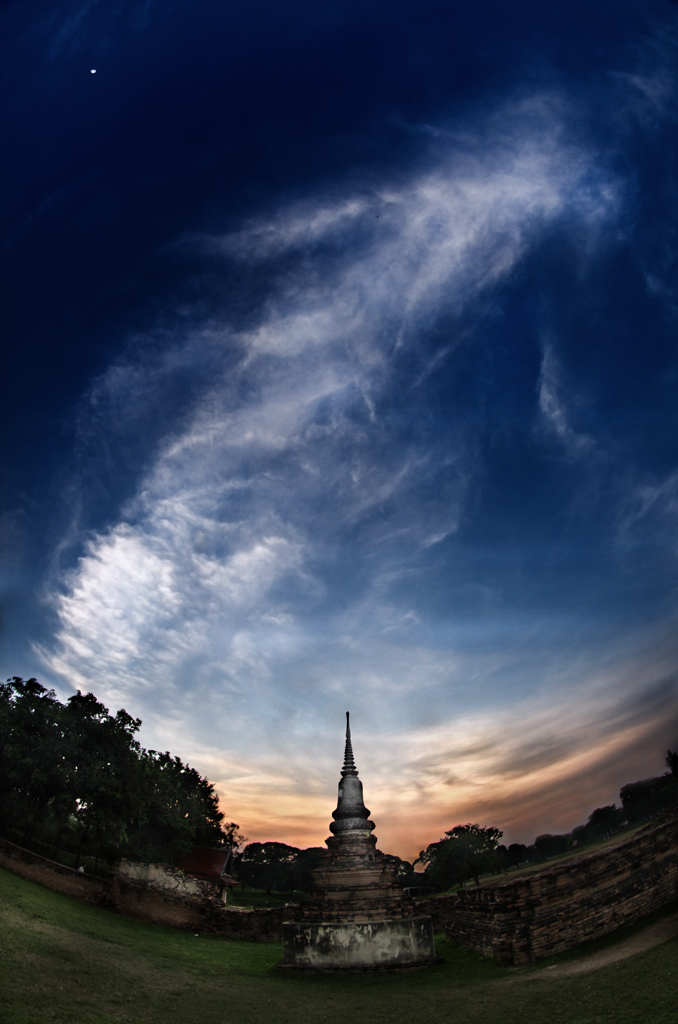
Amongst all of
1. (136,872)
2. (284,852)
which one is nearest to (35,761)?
(136,872)

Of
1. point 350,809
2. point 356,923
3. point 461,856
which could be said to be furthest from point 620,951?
point 461,856

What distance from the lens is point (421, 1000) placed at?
1349cm

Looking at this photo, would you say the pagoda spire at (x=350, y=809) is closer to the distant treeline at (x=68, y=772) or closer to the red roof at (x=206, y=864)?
the distant treeline at (x=68, y=772)

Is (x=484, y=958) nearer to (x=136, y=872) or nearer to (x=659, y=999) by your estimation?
(x=659, y=999)

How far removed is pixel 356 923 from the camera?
18656mm

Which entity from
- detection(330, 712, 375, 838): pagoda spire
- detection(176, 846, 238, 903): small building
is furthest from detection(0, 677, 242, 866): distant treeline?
detection(176, 846, 238, 903): small building

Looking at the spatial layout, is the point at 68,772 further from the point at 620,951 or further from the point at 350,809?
the point at 620,951

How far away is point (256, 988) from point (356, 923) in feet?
14.0

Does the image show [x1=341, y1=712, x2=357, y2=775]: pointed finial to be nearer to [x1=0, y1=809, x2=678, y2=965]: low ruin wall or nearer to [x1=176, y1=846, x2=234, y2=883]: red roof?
[x1=0, y1=809, x2=678, y2=965]: low ruin wall

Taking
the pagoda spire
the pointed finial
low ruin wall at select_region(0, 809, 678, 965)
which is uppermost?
the pointed finial

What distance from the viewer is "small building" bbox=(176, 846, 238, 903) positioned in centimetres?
4344

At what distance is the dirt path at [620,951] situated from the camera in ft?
42.1

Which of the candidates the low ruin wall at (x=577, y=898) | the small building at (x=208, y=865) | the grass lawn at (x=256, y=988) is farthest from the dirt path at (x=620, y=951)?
the small building at (x=208, y=865)

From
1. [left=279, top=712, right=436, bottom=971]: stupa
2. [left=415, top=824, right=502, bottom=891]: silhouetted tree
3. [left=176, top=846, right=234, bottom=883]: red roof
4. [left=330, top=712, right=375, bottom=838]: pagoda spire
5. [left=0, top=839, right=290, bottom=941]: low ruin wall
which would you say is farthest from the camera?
[left=415, top=824, right=502, bottom=891]: silhouetted tree
